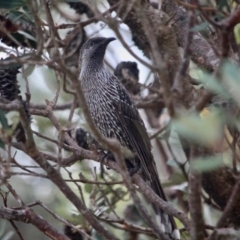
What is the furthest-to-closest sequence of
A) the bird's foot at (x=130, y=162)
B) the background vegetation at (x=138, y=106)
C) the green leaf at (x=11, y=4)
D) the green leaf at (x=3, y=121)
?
the bird's foot at (x=130, y=162) → the green leaf at (x=11, y=4) → the green leaf at (x=3, y=121) → the background vegetation at (x=138, y=106)

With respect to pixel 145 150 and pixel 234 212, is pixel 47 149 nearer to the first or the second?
pixel 145 150

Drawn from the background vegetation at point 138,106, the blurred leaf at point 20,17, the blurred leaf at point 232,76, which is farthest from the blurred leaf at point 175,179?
the blurred leaf at point 232,76

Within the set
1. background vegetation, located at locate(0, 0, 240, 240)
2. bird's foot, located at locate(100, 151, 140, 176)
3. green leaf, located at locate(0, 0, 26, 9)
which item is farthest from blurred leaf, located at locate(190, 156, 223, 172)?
bird's foot, located at locate(100, 151, 140, 176)

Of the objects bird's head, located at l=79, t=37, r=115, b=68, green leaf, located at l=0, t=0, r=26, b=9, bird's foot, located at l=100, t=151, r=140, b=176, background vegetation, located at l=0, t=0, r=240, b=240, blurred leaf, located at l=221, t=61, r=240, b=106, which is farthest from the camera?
bird's head, located at l=79, t=37, r=115, b=68

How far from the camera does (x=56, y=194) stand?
16.4 ft

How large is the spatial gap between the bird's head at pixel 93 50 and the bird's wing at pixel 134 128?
0.45 metres

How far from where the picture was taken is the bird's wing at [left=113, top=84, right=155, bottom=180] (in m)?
4.35

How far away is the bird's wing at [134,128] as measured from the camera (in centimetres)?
435

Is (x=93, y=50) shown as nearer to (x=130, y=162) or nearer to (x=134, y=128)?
(x=134, y=128)

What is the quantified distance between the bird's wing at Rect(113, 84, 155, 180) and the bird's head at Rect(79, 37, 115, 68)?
453 mm

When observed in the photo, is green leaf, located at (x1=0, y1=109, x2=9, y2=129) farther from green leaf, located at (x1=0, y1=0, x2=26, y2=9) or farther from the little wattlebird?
the little wattlebird

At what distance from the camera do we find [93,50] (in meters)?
4.93

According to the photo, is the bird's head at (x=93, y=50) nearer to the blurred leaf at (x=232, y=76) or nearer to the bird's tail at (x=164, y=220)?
the bird's tail at (x=164, y=220)

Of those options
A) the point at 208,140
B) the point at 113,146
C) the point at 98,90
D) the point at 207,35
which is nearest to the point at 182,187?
the point at 98,90
